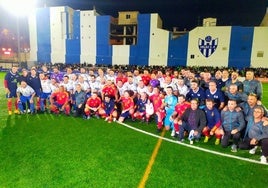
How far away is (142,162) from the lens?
514 cm

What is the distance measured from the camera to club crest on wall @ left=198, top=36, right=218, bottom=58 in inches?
1326

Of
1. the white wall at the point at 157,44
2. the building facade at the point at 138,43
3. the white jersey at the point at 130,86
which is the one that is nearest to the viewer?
the white jersey at the point at 130,86

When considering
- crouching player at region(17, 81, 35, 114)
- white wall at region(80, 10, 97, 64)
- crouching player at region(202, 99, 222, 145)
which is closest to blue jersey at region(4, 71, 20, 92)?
crouching player at region(17, 81, 35, 114)

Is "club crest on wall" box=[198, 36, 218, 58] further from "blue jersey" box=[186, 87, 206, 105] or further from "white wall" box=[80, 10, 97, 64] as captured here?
"blue jersey" box=[186, 87, 206, 105]

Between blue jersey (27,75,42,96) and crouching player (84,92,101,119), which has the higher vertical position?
blue jersey (27,75,42,96)

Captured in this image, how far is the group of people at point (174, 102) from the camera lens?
6.09 m

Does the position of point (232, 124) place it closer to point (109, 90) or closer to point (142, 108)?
point (142, 108)

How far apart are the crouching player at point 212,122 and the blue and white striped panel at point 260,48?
30.1 m

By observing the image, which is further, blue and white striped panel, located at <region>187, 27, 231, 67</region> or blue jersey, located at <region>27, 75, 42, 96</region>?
blue and white striped panel, located at <region>187, 27, 231, 67</region>

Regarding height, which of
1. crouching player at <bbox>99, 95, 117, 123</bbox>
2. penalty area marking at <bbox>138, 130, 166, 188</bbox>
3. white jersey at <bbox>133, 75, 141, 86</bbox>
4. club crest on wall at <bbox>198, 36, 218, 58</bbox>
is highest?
club crest on wall at <bbox>198, 36, 218, 58</bbox>

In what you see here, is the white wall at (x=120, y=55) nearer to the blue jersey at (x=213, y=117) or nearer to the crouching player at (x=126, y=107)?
the crouching player at (x=126, y=107)

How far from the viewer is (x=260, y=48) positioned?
32375 millimetres

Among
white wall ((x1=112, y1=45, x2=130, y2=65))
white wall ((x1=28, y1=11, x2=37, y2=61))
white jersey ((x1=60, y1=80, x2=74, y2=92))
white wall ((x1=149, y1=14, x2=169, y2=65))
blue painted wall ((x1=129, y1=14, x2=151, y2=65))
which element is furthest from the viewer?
white wall ((x1=28, y1=11, x2=37, y2=61))

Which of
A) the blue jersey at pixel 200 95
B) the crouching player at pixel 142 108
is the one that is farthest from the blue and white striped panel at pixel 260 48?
the crouching player at pixel 142 108
